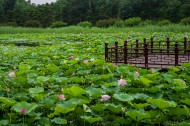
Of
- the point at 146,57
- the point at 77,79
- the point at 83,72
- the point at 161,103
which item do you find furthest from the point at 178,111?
the point at 146,57

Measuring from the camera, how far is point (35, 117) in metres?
2.79

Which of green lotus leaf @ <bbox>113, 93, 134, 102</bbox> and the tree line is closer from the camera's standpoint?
green lotus leaf @ <bbox>113, 93, 134, 102</bbox>

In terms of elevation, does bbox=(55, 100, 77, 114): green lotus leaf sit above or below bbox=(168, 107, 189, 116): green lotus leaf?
above

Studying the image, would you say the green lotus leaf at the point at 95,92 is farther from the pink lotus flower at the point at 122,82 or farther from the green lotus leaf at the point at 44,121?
the green lotus leaf at the point at 44,121

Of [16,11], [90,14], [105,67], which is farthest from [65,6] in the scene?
[105,67]

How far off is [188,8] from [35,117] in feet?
88.9

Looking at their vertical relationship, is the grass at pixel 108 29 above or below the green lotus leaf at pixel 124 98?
above

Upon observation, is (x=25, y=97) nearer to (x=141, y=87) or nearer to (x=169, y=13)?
(x=141, y=87)

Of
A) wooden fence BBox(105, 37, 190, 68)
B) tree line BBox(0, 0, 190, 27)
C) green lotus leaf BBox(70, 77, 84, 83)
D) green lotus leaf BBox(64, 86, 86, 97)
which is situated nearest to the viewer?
green lotus leaf BBox(64, 86, 86, 97)

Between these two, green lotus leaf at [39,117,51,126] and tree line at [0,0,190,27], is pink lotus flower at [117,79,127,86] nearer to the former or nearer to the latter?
green lotus leaf at [39,117,51,126]

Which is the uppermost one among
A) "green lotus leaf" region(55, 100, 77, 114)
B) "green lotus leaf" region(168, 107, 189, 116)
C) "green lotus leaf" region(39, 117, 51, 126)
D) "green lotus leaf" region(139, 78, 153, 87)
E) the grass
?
the grass

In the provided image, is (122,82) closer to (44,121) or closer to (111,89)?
Answer: (111,89)

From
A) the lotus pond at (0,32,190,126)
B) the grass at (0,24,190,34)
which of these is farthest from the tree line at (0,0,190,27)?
the lotus pond at (0,32,190,126)

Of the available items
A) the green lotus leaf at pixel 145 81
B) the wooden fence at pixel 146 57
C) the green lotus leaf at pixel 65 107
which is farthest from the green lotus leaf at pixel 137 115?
the wooden fence at pixel 146 57
